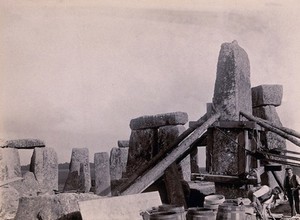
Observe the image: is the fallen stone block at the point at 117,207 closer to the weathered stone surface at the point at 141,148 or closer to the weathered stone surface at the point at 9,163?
the weathered stone surface at the point at 141,148

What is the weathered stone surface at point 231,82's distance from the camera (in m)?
5.25

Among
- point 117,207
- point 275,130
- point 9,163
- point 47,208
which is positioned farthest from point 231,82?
point 9,163

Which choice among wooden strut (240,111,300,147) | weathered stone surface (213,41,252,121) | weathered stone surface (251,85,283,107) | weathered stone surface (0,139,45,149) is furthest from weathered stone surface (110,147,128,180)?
wooden strut (240,111,300,147)

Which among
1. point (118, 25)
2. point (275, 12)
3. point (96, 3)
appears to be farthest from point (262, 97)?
point (96, 3)

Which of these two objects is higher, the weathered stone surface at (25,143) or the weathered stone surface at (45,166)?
the weathered stone surface at (25,143)

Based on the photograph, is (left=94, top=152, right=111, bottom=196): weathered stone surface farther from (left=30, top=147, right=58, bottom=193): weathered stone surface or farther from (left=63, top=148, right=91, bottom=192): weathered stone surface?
(left=30, top=147, right=58, bottom=193): weathered stone surface

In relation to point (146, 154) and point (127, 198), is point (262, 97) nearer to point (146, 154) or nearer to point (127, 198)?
point (146, 154)

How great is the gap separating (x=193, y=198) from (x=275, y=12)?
255 centimetres

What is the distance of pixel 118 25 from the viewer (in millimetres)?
4699

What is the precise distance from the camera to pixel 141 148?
5.84 metres

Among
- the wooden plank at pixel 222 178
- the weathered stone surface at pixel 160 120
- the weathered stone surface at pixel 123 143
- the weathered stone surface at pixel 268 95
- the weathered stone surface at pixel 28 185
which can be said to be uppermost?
the weathered stone surface at pixel 268 95

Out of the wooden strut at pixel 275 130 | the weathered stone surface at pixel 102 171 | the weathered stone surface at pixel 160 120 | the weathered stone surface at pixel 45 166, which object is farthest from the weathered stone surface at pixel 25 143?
the wooden strut at pixel 275 130

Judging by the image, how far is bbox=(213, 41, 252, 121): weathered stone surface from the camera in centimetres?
525

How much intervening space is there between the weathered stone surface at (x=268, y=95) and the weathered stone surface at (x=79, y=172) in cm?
719
